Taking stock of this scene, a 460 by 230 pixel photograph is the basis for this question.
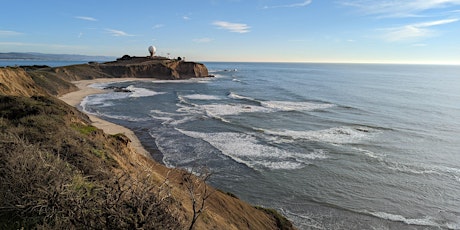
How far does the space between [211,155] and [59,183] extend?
14.8 meters

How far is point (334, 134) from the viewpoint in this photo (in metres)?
25.1

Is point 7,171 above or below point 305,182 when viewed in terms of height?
above

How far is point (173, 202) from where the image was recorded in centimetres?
557

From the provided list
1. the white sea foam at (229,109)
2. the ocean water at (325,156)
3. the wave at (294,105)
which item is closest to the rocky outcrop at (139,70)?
the ocean water at (325,156)

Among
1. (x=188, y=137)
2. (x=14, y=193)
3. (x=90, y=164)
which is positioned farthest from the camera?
(x=188, y=137)

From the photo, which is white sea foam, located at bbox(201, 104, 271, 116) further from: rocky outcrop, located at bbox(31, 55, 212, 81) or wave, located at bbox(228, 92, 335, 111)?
rocky outcrop, located at bbox(31, 55, 212, 81)

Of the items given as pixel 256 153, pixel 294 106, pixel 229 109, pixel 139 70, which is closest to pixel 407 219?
pixel 256 153

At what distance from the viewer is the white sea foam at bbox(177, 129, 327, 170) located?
18.1 m

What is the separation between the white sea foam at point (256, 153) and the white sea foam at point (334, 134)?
9.33 ft

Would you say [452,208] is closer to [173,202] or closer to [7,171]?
[173,202]

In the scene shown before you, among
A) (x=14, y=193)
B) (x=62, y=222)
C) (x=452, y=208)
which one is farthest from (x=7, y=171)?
(x=452, y=208)

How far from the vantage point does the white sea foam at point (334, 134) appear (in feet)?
76.9

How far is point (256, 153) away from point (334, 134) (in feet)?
27.6

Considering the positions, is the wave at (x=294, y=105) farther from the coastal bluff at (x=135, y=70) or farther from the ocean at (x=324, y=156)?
the coastal bluff at (x=135, y=70)
